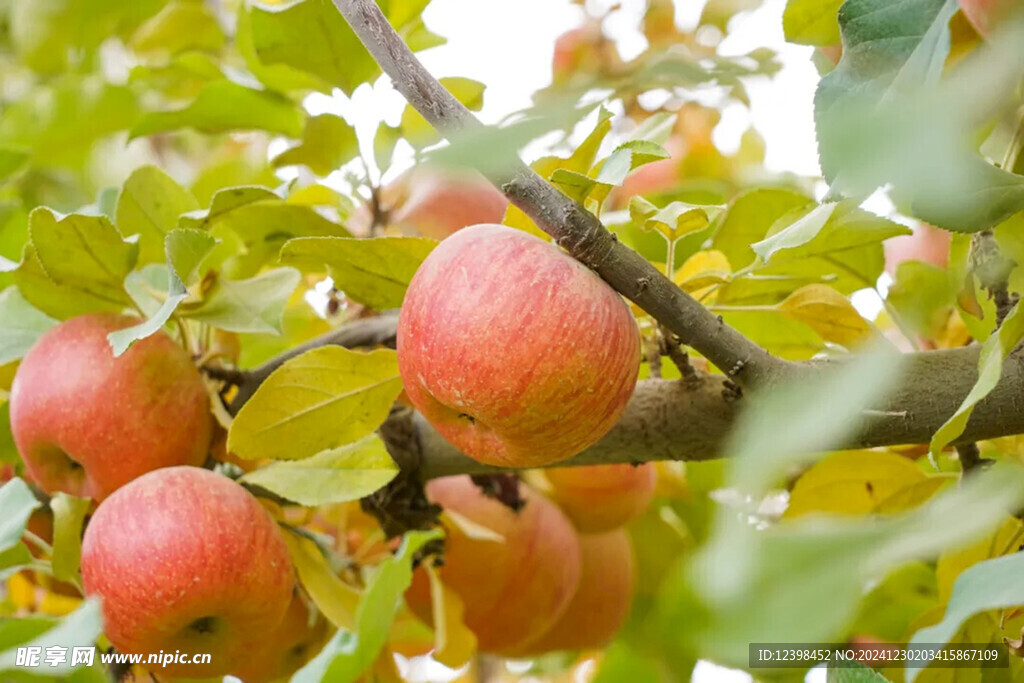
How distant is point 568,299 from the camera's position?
0.60m

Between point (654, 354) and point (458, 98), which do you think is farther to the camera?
point (458, 98)

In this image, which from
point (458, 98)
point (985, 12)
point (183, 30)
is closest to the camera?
point (985, 12)

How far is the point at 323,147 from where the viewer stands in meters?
1.04

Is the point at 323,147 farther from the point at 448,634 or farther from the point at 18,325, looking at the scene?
the point at 448,634

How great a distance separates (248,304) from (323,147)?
238 mm

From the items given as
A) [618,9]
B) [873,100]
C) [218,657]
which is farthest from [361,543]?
[618,9]

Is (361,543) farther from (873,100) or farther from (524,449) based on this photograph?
(873,100)

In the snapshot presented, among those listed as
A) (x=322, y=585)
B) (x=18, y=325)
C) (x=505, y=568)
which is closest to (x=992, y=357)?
(x=322, y=585)

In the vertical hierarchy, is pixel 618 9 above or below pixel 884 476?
above

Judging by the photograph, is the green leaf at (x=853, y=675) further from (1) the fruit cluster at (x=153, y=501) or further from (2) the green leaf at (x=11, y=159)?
(2) the green leaf at (x=11, y=159)

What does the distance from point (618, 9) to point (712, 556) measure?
1.95 meters

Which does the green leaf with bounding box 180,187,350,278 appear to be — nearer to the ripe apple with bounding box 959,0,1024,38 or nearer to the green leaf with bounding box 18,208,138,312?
the green leaf with bounding box 18,208,138,312

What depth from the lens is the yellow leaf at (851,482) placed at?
88 centimetres

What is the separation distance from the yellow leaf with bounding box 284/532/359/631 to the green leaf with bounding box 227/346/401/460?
5.5 inches
